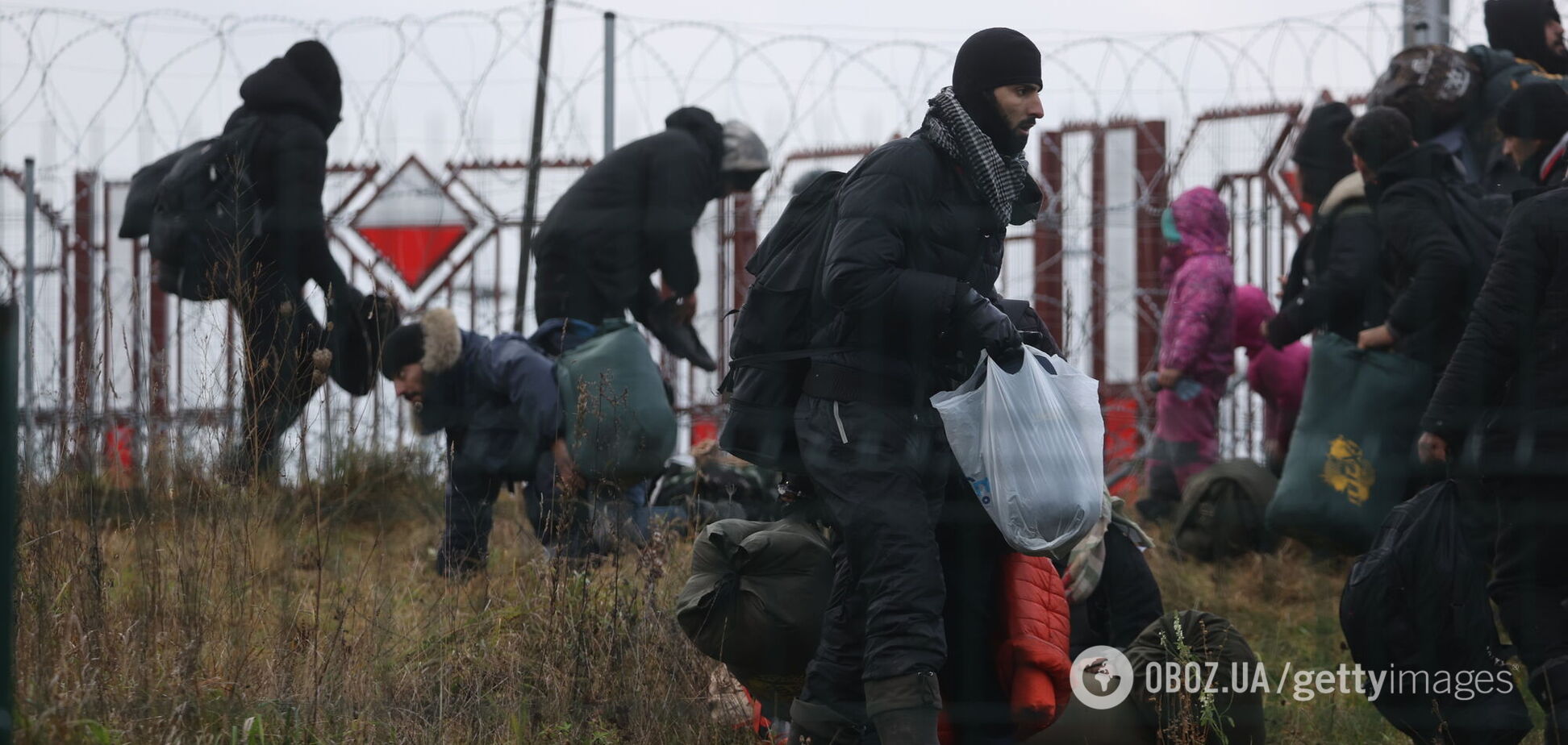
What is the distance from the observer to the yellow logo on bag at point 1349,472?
14.4 ft

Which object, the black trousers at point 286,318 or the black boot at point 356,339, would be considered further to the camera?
the black boot at point 356,339

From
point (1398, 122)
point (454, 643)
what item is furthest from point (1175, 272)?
point (454, 643)

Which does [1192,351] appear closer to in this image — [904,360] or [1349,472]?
[1349,472]

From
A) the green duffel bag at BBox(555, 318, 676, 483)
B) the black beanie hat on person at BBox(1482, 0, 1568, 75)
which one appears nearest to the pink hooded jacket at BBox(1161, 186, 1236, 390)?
the black beanie hat on person at BBox(1482, 0, 1568, 75)

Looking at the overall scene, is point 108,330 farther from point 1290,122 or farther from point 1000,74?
point 1290,122

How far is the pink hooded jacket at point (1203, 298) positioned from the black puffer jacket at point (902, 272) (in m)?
2.80

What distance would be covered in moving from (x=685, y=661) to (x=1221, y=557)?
8.17 ft

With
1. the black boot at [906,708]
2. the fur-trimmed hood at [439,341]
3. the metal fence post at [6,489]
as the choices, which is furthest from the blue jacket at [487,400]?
the metal fence post at [6,489]

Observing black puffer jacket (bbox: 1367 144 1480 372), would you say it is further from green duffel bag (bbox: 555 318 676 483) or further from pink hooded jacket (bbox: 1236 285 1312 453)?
green duffel bag (bbox: 555 318 676 483)

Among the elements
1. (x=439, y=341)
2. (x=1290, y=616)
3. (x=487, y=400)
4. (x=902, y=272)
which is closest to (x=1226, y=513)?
(x=1290, y=616)

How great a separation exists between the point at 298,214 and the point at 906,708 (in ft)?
9.01

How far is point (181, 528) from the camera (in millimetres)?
3521

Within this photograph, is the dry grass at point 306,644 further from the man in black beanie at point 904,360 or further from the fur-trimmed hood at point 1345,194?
the fur-trimmed hood at point 1345,194

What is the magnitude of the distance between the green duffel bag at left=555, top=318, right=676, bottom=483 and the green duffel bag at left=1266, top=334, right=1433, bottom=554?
1743 mm
